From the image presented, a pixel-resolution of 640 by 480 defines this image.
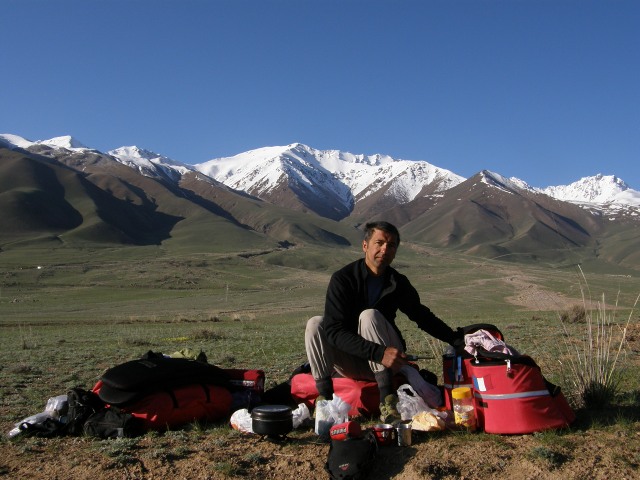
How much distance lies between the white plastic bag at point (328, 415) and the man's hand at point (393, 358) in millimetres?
549

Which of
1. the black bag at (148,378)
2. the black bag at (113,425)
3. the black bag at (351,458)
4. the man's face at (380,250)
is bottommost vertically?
the black bag at (113,425)

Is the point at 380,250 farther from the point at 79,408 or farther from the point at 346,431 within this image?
the point at 79,408

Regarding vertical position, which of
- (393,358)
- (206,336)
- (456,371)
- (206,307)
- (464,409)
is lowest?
(206,307)

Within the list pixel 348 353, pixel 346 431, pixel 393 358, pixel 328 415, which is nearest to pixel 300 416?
pixel 328 415

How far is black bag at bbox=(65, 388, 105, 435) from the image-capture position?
195 inches

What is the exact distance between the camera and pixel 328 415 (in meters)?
4.68

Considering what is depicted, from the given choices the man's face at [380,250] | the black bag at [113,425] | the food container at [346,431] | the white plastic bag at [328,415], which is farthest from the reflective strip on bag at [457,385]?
the black bag at [113,425]

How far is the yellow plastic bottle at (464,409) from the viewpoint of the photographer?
176 inches

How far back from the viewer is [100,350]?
13.0m

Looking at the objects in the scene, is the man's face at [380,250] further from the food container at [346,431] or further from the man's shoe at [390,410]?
the food container at [346,431]

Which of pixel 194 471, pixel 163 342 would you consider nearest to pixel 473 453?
pixel 194 471

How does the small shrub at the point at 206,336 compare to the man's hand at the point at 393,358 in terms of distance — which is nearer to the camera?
the man's hand at the point at 393,358

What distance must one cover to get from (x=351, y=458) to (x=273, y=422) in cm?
93

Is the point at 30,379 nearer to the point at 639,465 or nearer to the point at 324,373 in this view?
the point at 324,373
